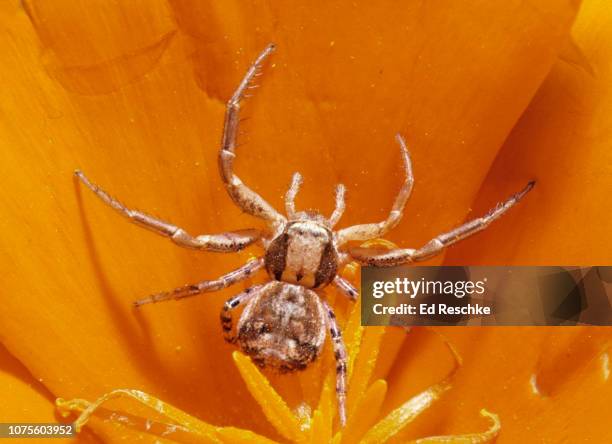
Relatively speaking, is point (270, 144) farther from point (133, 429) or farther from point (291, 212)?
point (133, 429)

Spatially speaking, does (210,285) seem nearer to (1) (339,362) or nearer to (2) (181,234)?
(2) (181,234)

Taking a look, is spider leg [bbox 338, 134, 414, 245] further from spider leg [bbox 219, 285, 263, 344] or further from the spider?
spider leg [bbox 219, 285, 263, 344]

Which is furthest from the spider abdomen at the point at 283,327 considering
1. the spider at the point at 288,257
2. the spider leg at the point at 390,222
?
the spider leg at the point at 390,222

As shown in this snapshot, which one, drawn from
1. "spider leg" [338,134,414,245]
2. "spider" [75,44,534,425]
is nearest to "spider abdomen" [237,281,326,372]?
"spider" [75,44,534,425]

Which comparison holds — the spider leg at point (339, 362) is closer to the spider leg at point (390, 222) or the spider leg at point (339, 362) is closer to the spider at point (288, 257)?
the spider at point (288, 257)

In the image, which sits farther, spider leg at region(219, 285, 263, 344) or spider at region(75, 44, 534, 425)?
spider leg at region(219, 285, 263, 344)

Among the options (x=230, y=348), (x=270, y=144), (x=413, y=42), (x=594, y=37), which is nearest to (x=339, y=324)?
(x=230, y=348)

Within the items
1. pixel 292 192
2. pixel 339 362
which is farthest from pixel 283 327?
pixel 292 192

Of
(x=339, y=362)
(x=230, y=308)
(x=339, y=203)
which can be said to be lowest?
(x=339, y=362)
